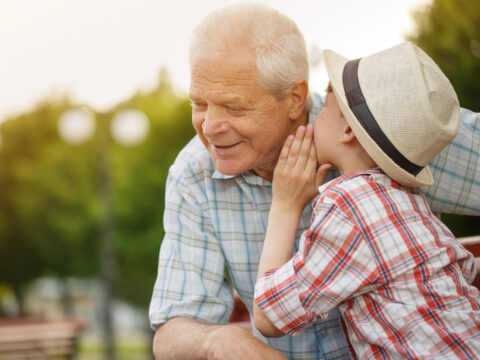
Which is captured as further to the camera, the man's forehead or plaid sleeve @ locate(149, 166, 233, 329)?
plaid sleeve @ locate(149, 166, 233, 329)

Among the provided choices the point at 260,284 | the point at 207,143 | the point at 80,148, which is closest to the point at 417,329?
the point at 260,284

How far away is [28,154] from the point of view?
871 inches

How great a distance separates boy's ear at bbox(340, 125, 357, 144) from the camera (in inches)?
74.3

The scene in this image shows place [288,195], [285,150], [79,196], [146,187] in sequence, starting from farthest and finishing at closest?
[79,196] → [146,187] → [285,150] → [288,195]

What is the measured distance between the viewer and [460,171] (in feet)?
7.72

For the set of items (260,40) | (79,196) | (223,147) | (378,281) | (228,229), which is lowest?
(79,196)

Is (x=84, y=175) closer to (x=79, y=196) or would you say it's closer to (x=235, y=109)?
(x=79, y=196)

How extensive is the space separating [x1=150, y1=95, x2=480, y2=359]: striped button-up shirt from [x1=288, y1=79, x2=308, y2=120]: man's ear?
0.10 metres

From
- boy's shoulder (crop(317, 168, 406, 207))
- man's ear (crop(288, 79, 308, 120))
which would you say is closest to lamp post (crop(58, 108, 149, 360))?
man's ear (crop(288, 79, 308, 120))

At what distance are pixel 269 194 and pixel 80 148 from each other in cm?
1914

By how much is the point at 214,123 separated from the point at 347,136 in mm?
491

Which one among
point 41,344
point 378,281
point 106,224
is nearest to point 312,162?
point 378,281

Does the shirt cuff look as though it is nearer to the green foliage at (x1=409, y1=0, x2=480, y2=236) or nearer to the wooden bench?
the green foliage at (x1=409, y1=0, x2=480, y2=236)

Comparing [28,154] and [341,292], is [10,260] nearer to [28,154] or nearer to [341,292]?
[28,154]
